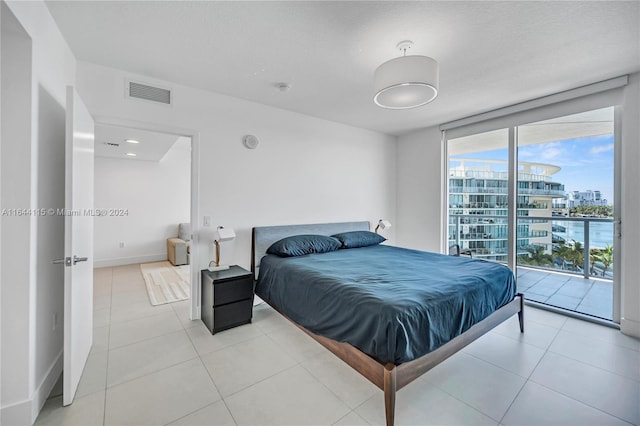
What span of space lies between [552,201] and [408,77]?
2936 millimetres

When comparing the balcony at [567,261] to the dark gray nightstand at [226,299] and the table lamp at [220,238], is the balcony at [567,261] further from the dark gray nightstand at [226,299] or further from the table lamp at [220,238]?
the table lamp at [220,238]

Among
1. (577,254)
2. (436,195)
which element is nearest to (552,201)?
(577,254)

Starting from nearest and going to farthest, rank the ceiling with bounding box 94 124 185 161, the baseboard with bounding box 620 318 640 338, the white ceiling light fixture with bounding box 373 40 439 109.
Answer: the white ceiling light fixture with bounding box 373 40 439 109
the baseboard with bounding box 620 318 640 338
the ceiling with bounding box 94 124 185 161

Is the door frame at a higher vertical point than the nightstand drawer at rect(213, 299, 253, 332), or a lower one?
higher

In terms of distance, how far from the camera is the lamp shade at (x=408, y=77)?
1.90m

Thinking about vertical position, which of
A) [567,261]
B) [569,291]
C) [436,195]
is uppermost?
[436,195]

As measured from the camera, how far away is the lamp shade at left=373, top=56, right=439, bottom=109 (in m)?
1.90

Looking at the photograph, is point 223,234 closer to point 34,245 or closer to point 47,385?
point 34,245

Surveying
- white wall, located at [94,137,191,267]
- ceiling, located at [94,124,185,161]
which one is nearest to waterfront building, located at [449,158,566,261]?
ceiling, located at [94,124,185,161]

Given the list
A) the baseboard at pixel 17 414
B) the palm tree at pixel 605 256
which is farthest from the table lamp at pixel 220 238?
the palm tree at pixel 605 256

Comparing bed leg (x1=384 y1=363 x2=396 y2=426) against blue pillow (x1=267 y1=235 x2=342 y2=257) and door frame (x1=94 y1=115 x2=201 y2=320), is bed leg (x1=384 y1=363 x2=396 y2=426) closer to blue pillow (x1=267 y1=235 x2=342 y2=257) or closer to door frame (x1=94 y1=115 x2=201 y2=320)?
blue pillow (x1=267 y1=235 x2=342 y2=257)

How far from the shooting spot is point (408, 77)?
6.21ft

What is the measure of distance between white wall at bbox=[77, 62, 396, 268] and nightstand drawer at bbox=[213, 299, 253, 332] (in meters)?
0.64

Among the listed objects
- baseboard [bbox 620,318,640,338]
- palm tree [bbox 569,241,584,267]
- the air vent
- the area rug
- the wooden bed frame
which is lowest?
the area rug
